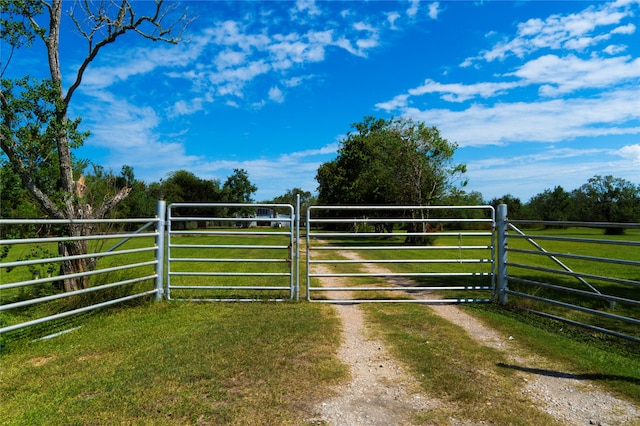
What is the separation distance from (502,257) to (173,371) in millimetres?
6109

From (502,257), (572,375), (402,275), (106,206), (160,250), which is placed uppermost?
(106,206)

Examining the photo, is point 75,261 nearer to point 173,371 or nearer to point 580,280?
point 173,371

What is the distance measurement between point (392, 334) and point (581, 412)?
249 cm

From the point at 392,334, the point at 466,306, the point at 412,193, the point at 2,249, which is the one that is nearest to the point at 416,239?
the point at 412,193

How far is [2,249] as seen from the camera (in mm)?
6254

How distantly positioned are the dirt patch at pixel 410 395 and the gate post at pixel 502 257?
2.56 m

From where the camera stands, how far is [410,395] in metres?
3.62

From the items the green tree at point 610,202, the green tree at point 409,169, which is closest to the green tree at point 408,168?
the green tree at point 409,169

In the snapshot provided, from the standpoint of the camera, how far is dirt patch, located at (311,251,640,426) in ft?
10.6

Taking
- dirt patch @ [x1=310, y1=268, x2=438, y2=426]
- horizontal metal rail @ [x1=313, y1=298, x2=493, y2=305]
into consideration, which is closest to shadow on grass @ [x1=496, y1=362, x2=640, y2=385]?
dirt patch @ [x1=310, y1=268, x2=438, y2=426]

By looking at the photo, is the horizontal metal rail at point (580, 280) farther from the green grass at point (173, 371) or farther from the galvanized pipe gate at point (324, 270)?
the green grass at point (173, 371)

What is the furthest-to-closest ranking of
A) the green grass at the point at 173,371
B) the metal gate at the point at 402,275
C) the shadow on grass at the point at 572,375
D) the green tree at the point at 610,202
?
the green tree at the point at 610,202
the metal gate at the point at 402,275
the shadow on grass at the point at 572,375
the green grass at the point at 173,371

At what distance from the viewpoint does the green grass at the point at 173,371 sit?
10.5 feet

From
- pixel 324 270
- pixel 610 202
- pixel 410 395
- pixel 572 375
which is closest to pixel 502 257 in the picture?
pixel 572 375
